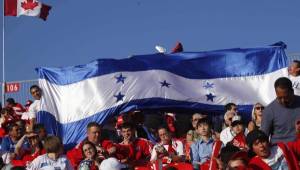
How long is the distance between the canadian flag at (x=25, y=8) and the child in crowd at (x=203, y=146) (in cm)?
909

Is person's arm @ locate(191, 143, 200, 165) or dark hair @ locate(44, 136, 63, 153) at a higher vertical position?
dark hair @ locate(44, 136, 63, 153)

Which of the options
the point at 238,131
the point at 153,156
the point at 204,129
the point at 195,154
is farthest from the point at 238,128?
the point at 153,156

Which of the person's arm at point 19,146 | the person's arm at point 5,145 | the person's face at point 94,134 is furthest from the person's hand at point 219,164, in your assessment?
the person's arm at point 5,145

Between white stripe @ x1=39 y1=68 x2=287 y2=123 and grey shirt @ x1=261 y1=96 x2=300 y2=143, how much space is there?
4.63 m

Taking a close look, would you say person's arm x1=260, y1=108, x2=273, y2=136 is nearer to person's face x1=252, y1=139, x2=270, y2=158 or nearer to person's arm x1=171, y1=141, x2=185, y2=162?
person's face x1=252, y1=139, x2=270, y2=158

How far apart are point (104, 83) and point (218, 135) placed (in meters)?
2.89

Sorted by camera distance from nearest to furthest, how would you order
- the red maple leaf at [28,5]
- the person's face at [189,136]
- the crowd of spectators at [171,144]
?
the crowd of spectators at [171,144] → the person's face at [189,136] → the red maple leaf at [28,5]

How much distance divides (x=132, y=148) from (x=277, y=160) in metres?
3.08

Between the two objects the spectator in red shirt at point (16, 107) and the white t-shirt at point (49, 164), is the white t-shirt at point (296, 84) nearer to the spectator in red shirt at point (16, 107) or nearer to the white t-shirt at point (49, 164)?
the white t-shirt at point (49, 164)

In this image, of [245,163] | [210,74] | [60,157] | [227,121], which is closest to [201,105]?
[210,74]

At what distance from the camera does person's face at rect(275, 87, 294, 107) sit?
28.6 feet

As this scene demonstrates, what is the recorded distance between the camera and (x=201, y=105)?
13.8 metres

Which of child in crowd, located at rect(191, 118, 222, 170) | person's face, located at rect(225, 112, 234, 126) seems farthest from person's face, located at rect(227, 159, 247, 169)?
person's face, located at rect(225, 112, 234, 126)

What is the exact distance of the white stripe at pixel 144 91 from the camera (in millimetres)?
13703
